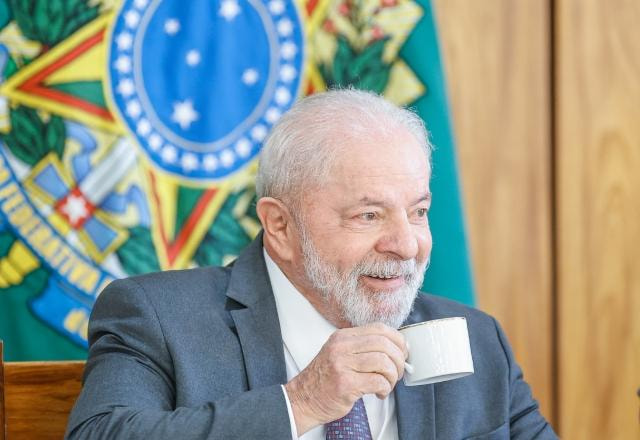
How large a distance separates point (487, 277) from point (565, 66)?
0.70 meters

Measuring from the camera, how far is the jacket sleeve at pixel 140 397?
162 cm

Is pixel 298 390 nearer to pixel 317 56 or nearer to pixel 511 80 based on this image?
pixel 317 56

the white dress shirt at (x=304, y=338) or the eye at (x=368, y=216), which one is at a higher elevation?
the eye at (x=368, y=216)

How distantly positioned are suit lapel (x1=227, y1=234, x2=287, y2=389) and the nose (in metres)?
0.26

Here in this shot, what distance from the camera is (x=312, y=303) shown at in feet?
6.65

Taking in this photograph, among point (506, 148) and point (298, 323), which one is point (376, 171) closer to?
point (298, 323)

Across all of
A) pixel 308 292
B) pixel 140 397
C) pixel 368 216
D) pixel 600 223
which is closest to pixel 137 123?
pixel 308 292

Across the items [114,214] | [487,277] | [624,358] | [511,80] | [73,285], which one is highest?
[511,80]

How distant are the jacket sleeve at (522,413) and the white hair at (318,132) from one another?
0.52 meters

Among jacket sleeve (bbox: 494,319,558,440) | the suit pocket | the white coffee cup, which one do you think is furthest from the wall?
the white coffee cup

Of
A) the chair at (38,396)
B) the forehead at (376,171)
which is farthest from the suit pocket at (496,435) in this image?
the chair at (38,396)

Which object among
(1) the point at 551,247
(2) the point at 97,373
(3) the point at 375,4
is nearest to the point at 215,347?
(2) the point at 97,373

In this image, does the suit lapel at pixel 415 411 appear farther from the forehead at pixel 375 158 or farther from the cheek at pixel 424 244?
Answer: the forehead at pixel 375 158

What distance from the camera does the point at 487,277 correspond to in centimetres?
303
